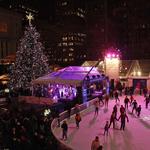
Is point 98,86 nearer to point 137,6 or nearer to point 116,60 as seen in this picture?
point 116,60

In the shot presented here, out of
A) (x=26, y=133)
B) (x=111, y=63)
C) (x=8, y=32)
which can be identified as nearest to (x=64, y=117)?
(x=26, y=133)

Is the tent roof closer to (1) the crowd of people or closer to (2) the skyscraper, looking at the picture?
(1) the crowd of people

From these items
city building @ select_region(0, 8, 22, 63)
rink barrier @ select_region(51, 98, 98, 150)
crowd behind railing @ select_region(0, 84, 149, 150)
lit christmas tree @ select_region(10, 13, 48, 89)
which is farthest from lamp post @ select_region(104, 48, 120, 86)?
city building @ select_region(0, 8, 22, 63)

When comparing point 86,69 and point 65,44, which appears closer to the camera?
point 86,69

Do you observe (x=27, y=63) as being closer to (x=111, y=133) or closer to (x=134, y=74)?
(x=134, y=74)

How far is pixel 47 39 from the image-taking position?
212 feet

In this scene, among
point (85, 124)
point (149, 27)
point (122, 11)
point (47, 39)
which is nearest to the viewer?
point (85, 124)

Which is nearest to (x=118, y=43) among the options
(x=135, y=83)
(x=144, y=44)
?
(x=144, y=44)

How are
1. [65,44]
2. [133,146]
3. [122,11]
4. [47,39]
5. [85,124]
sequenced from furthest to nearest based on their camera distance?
[65,44] → [47,39] → [122,11] → [85,124] → [133,146]

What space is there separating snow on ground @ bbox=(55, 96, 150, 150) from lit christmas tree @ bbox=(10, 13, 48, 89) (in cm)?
962

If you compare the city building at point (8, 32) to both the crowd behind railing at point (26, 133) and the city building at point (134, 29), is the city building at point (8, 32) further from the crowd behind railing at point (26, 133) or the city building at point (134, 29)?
the crowd behind railing at point (26, 133)

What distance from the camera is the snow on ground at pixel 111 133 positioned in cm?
1614

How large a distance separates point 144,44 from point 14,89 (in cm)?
2871

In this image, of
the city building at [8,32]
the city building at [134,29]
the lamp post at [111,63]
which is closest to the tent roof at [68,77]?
the lamp post at [111,63]
